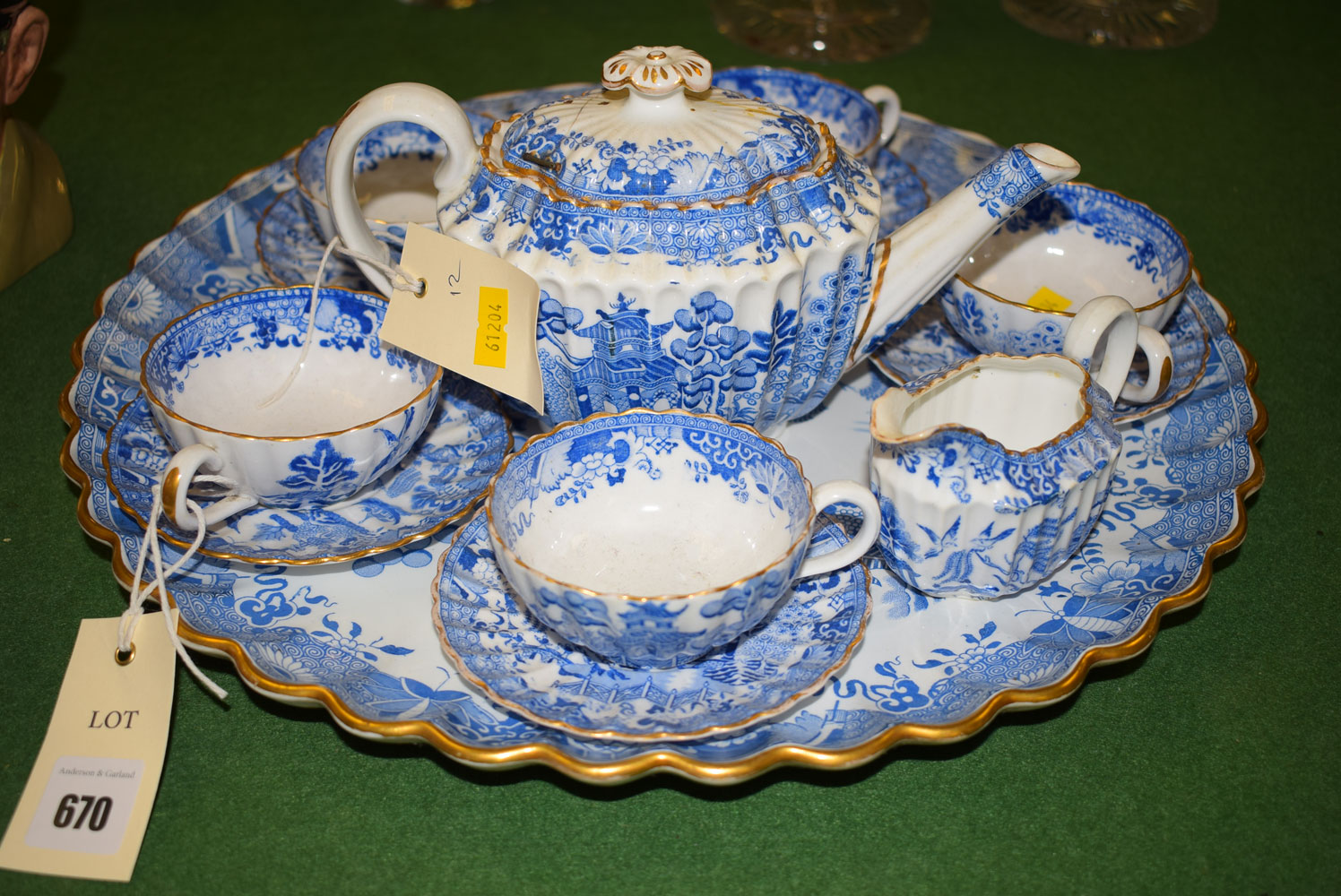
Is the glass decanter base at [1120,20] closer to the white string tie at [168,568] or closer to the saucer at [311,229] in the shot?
the saucer at [311,229]

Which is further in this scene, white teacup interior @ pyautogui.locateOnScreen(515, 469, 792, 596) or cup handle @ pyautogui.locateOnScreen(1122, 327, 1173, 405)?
cup handle @ pyautogui.locateOnScreen(1122, 327, 1173, 405)

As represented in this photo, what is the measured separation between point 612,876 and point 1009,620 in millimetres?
464

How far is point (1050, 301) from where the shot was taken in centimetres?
152

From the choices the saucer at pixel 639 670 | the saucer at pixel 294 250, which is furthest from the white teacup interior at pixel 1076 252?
the saucer at pixel 294 250

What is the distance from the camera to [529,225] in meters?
1.15

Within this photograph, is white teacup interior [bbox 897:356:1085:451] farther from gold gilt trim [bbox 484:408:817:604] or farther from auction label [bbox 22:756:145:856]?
auction label [bbox 22:756:145:856]

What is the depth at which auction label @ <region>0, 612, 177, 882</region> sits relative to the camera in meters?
1.01

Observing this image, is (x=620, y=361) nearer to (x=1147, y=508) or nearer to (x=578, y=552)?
(x=578, y=552)

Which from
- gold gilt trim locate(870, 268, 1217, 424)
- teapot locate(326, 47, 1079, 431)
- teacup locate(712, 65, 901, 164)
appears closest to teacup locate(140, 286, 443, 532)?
teapot locate(326, 47, 1079, 431)

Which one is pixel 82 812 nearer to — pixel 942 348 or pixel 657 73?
pixel 657 73

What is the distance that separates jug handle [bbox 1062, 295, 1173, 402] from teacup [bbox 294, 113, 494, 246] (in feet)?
2.85

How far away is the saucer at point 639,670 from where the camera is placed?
1.02 m

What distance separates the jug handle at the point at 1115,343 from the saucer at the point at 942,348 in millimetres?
154

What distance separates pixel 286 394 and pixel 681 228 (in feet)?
1.72
